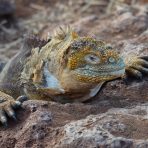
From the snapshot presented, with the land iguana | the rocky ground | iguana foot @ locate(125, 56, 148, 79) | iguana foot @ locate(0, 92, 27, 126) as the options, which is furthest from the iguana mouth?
iguana foot @ locate(125, 56, 148, 79)

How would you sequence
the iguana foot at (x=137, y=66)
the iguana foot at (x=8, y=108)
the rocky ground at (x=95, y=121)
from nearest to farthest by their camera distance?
1. the rocky ground at (x=95, y=121)
2. the iguana foot at (x=8, y=108)
3. the iguana foot at (x=137, y=66)

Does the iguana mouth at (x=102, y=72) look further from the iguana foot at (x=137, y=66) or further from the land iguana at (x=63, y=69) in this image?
the iguana foot at (x=137, y=66)

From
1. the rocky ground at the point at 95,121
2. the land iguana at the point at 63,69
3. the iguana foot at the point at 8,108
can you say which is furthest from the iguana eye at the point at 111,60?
the iguana foot at the point at 8,108

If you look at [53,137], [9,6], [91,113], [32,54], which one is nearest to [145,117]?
[91,113]

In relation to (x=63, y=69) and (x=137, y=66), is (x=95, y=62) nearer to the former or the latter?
(x=63, y=69)

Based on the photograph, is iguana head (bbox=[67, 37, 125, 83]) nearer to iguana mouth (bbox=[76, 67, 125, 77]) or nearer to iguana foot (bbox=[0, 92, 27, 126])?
iguana mouth (bbox=[76, 67, 125, 77])

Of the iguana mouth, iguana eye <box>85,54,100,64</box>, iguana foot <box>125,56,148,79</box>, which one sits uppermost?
iguana eye <box>85,54,100,64</box>

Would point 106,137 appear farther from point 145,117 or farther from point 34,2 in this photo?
point 34,2

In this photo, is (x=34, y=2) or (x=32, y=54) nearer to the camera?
(x=32, y=54)
